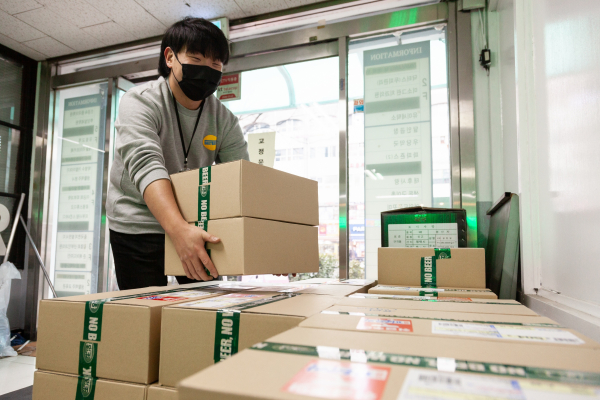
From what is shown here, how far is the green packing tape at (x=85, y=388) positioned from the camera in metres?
0.74

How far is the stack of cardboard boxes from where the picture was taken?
3.23 feet

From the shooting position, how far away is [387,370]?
366 millimetres

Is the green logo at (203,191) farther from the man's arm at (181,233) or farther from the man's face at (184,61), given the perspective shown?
the man's face at (184,61)

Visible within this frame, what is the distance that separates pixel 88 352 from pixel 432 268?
1.04 m

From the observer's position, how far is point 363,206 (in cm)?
238

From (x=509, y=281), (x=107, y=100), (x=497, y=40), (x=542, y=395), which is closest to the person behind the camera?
(x=542, y=395)

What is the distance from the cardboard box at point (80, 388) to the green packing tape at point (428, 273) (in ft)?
3.11

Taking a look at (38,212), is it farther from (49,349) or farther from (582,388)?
(582,388)

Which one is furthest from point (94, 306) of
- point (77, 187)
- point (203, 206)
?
point (77, 187)

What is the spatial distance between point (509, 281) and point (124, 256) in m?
1.33

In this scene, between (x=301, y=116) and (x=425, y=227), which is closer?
(x=425, y=227)

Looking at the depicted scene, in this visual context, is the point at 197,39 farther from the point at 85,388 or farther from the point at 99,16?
the point at 99,16

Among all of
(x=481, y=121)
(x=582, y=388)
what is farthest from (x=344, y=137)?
(x=582, y=388)

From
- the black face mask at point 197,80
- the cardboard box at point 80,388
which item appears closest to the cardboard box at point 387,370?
the cardboard box at point 80,388
